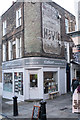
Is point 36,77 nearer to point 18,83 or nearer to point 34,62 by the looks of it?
point 34,62

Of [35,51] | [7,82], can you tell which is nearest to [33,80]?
[35,51]

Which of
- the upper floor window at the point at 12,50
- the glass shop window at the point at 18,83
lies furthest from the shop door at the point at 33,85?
the upper floor window at the point at 12,50

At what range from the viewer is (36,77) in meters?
12.1

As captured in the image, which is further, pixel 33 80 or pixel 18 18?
pixel 18 18

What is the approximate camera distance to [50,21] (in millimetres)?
13672

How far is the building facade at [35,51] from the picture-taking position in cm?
1202

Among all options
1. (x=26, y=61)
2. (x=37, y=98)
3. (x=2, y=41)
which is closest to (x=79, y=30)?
(x=26, y=61)

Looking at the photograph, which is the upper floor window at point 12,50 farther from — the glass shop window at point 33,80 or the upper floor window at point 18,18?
the glass shop window at point 33,80

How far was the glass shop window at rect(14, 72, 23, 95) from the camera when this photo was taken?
12.6 m

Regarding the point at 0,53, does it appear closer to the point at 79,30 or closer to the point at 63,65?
the point at 63,65

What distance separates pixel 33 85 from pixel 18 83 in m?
1.69

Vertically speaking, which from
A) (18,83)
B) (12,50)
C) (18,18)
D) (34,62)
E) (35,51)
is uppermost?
(18,18)

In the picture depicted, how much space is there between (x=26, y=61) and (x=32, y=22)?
3124 mm

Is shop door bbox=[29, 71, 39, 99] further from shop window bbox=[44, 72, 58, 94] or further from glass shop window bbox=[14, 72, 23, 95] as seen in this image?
glass shop window bbox=[14, 72, 23, 95]
